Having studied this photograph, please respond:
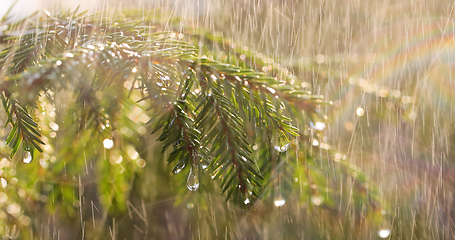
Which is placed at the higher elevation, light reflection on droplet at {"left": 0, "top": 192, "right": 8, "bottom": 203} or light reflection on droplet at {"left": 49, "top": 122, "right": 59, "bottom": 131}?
light reflection on droplet at {"left": 49, "top": 122, "right": 59, "bottom": 131}

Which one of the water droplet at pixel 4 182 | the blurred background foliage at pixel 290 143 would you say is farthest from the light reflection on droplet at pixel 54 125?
the water droplet at pixel 4 182

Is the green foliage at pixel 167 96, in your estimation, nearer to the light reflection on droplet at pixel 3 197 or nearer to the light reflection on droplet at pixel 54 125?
the light reflection on droplet at pixel 54 125

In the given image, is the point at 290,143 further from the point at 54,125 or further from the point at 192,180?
the point at 54,125

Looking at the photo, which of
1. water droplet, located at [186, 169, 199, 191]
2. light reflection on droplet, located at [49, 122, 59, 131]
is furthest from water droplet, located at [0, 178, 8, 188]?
water droplet, located at [186, 169, 199, 191]

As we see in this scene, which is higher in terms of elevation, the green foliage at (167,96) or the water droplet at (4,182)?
A: the green foliage at (167,96)

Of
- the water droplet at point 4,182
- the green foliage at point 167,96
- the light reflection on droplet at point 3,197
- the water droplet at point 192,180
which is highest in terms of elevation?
the green foliage at point 167,96

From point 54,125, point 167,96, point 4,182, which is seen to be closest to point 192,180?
point 167,96

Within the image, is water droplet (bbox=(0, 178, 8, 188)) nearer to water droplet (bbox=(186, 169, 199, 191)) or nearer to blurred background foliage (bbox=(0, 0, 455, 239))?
blurred background foliage (bbox=(0, 0, 455, 239))

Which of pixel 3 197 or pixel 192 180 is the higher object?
pixel 192 180

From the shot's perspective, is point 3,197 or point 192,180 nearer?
point 192,180
